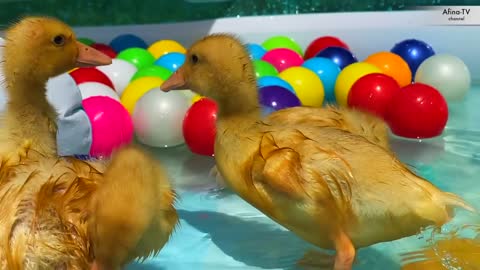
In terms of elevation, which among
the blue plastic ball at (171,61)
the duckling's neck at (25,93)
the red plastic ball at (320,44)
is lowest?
the red plastic ball at (320,44)

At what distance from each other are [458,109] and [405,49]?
1.82ft

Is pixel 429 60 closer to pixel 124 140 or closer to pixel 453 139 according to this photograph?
pixel 453 139

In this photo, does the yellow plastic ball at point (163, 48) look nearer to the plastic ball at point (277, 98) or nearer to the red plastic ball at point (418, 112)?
the plastic ball at point (277, 98)

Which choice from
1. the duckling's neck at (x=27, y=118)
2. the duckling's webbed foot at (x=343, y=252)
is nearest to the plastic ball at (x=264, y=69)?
the duckling's neck at (x=27, y=118)

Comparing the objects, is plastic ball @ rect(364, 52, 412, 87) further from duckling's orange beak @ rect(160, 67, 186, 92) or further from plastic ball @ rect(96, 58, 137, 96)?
duckling's orange beak @ rect(160, 67, 186, 92)

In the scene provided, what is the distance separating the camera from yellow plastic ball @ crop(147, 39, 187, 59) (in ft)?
13.2

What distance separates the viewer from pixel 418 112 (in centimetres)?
297

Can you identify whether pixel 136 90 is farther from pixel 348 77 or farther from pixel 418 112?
pixel 418 112

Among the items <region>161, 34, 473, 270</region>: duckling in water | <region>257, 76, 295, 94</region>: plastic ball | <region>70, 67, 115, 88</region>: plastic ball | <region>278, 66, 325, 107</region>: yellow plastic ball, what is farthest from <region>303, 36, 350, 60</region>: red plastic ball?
<region>161, 34, 473, 270</region>: duckling in water

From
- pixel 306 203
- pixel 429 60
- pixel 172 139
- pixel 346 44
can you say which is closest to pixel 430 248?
pixel 306 203

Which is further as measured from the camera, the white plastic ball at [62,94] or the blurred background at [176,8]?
the blurred background at [176,8]

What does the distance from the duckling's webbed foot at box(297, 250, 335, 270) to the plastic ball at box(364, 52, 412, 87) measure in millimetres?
1610

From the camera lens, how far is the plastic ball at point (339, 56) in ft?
12.4

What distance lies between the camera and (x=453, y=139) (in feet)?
10.2
